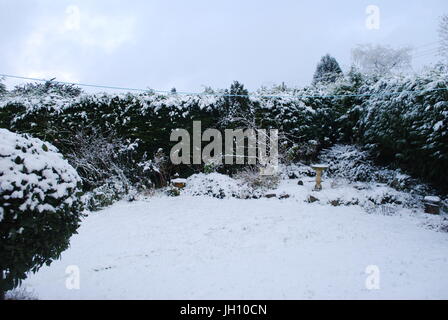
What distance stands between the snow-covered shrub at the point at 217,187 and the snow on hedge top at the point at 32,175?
397 centimetres

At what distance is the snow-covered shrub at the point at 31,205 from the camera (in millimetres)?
2010

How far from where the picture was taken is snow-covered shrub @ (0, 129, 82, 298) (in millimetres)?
2010

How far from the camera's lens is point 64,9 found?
525cm

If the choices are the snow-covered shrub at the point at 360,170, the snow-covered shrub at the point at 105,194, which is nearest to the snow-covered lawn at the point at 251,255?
the snow-covered shrub at the point at 105,194

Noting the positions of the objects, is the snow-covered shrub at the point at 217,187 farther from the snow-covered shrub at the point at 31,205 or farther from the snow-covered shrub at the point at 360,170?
the snow-covered shrub at the point at 31,205

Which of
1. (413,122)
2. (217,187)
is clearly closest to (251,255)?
(217,187)

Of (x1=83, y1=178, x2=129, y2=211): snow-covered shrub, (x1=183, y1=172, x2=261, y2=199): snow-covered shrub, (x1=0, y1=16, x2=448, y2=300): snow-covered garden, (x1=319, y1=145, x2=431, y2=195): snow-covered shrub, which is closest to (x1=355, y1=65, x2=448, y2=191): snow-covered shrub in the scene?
(x1=0, y1=16, x2=448, y2=300): snow-covered garden

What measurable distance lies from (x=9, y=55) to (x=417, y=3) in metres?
13.2

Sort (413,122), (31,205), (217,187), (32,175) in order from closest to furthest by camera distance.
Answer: (31,205)
(32,175)
(413,122)
(217,187)

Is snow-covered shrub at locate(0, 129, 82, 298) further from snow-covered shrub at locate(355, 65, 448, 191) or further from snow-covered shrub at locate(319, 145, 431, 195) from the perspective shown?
snow-covered shrub at locate(319, 145, 431, 195)

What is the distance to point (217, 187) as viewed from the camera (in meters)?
6.36

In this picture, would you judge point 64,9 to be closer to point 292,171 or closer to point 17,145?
point 17,145

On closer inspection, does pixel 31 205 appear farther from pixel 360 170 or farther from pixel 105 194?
pixel 360 170

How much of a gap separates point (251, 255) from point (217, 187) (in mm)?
3037
